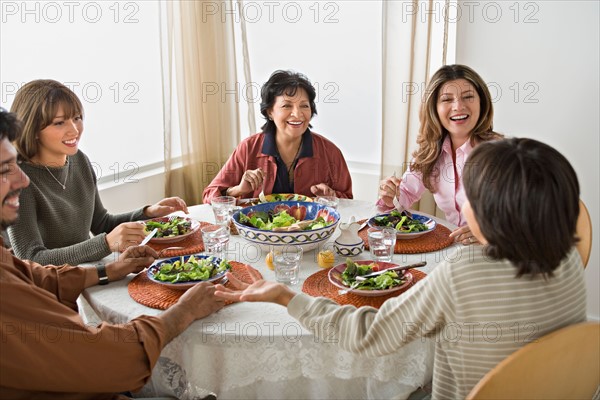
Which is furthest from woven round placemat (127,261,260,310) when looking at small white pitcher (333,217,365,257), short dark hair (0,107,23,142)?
short dark hair (0,107,23,142)

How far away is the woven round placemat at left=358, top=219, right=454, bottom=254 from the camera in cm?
199

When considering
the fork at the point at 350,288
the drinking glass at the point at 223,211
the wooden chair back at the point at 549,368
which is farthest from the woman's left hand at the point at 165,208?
the wooden chair back at the point at 549,368

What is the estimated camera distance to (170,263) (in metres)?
1.84

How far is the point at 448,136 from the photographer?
2678mm

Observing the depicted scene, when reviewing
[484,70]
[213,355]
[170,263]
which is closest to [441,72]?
[484,70]

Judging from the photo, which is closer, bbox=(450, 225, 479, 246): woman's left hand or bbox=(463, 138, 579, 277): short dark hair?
bbox=(463, 138, 579, 277): short dark hair

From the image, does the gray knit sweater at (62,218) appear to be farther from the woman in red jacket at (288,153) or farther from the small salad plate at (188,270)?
the woman in red jacket at (288,153)

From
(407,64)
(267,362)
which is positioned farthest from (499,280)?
(407,64)

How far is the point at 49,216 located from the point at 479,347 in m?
1.60

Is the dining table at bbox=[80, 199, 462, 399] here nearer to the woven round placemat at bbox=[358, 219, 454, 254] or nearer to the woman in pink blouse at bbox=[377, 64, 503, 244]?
the woven round placemat at bbox=[358, 219, 454, 254]

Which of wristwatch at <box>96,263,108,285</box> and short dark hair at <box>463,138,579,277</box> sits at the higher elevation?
short dark hair at <box>463,138,579,277</box>

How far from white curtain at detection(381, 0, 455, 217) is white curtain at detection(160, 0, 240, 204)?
1.07 m

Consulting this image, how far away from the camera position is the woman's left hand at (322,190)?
2637 millimetres

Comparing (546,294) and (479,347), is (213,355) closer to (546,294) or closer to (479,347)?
(479,347)
